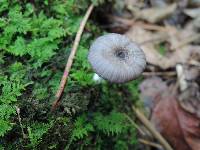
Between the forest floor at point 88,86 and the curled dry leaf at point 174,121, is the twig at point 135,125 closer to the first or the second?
the forest floor at point 88,86

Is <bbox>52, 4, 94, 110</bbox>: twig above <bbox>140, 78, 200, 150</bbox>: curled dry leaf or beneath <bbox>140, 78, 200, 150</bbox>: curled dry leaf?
above

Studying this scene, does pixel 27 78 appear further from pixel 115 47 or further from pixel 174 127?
pixel 174 127

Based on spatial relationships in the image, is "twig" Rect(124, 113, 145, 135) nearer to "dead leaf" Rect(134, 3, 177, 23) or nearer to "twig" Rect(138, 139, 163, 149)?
"twig" Rect(138, 139, 163, 149)

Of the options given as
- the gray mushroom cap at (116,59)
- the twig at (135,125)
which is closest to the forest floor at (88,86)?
the twig at (135,125)

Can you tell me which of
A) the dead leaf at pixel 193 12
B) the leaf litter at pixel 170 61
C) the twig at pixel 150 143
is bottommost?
the twig at pixel 150 143

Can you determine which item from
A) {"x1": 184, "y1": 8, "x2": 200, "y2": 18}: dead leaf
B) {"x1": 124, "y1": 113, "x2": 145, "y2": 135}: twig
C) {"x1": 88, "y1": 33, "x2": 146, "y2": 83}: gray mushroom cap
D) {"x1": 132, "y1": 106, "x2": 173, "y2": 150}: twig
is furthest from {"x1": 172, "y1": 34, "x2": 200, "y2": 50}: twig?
{"x1": 88, "y1": 33, "x2": 146, "y2": 83}: gray mushroom cap

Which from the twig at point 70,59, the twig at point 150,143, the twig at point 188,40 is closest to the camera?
the twig at point 70,59
